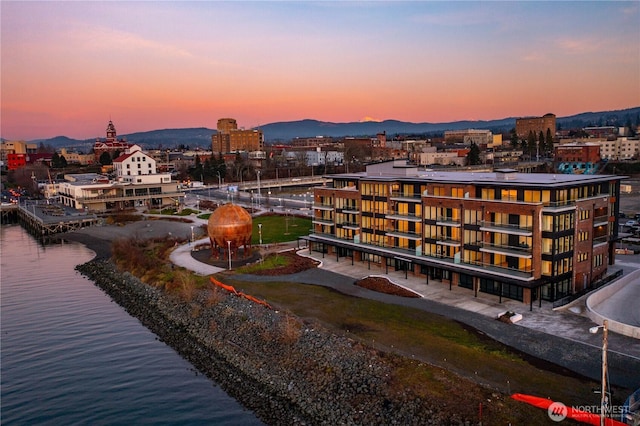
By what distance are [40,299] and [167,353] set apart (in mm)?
23102

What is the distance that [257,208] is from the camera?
10606 cm

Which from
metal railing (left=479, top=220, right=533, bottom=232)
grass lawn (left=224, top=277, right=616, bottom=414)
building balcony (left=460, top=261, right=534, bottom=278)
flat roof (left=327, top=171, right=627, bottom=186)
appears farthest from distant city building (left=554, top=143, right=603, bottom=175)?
grass lawn (left=224, top=277, right=616, bottom=414)

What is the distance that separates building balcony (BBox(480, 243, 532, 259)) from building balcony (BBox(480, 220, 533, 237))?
4.61 feet

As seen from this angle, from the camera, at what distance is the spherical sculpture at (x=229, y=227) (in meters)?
59.1

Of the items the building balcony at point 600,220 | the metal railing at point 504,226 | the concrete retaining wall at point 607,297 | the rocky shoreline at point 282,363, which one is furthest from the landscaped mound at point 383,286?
the building balcony at point 600,220

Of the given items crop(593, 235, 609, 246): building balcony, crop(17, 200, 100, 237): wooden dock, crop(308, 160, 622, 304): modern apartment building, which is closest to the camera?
crop(308, 160, 622, 304): modern apartment building

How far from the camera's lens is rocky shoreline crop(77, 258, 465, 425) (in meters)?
28.1

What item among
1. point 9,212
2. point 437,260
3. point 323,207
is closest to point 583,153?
point 323,207

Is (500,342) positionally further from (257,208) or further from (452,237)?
(257,208)

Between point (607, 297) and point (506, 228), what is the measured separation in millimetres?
10099

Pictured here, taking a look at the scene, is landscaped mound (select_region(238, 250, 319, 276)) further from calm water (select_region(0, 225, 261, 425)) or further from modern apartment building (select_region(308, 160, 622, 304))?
calm water (select_region(0, 225, 261, 425))

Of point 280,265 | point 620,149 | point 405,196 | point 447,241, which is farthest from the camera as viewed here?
point 620,149

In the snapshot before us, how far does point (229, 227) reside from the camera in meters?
59.1

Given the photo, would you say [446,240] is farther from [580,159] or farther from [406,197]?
[580,159]
